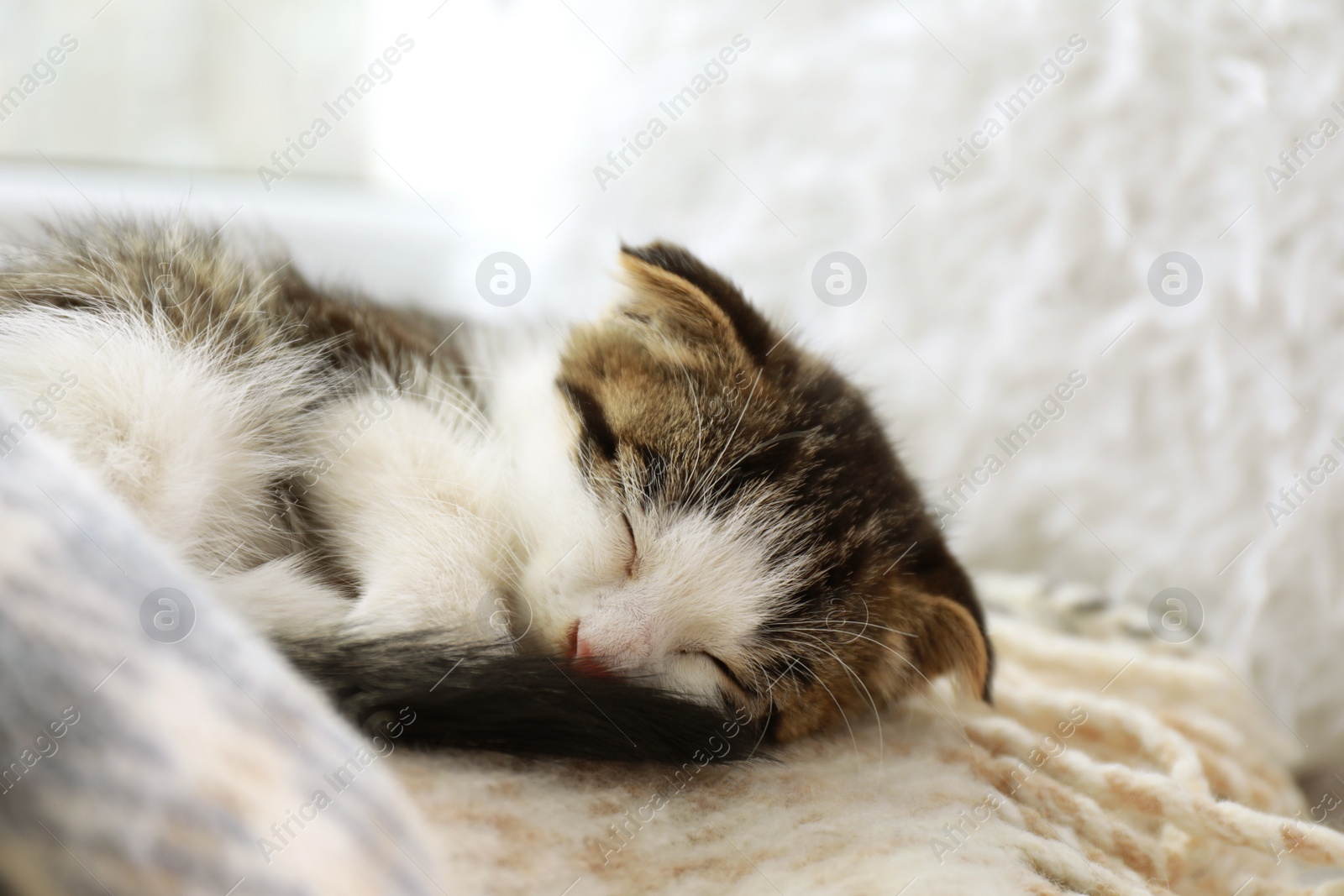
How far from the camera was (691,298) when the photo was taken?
41.7 inches

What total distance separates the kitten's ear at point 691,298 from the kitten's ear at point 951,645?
375 millimetres

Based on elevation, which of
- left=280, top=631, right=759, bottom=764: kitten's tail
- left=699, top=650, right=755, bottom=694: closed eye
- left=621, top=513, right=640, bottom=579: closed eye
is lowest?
left=280, top=631, right=759, bottom=764: kitten's tail

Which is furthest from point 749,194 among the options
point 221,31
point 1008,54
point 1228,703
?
point 221,31

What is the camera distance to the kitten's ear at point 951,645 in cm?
103

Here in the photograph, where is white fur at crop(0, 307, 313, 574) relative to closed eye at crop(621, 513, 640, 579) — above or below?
below

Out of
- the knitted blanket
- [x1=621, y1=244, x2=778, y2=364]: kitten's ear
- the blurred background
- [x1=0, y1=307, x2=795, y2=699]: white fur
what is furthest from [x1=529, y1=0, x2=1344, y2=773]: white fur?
[x1=0, y1=307, x2=795, y2=699]: white fur

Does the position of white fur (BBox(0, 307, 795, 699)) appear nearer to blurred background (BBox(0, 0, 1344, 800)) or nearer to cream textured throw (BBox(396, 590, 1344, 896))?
cream textured throw (BBox(396, 590, 1344, 896))

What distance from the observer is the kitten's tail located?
703 millimetres

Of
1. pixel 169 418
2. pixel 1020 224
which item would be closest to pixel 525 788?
pixel 169 418

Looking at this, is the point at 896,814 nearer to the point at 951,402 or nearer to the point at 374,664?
the point at 374,664

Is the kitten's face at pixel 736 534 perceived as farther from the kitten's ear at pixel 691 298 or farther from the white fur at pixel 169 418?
the white fur at pixel 169 418

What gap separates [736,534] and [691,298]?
0.95 feet

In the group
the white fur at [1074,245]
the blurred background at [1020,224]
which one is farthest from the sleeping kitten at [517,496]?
the white fur at [1074,245]

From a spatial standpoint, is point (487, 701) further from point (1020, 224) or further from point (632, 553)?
point (1020, 224)
